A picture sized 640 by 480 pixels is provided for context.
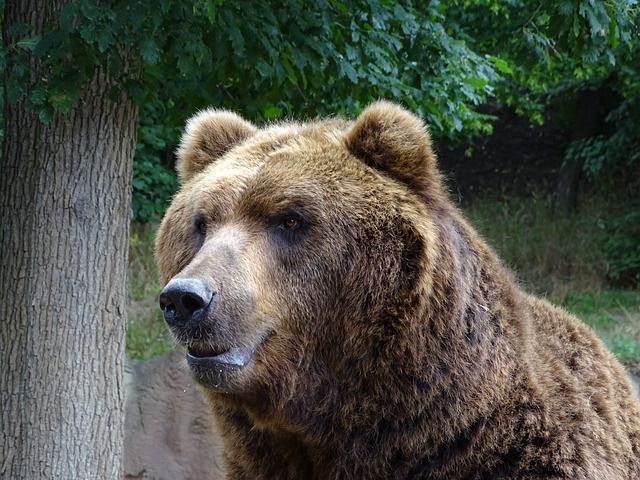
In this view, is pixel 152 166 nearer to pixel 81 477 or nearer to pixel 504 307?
pixel 81 477

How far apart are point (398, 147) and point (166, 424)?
5.55 metres

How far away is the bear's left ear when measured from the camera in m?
3.55

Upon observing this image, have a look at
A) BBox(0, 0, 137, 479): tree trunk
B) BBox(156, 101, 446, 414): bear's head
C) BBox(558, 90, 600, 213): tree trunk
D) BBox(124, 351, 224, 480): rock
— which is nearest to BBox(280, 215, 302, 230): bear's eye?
BBox(156, 101, 446, 414): bear's head

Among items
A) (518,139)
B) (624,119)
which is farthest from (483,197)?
(624,119)

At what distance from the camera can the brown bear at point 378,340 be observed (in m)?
3.36

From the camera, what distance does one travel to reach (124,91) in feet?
18.4

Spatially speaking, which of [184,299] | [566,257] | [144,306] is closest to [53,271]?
[184,299]

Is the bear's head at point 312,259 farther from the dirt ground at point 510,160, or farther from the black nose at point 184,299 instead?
the dirt ground at point 510,160

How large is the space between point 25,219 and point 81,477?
164 centimetres

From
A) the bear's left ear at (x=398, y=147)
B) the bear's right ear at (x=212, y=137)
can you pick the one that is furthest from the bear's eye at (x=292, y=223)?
the bear's right ear at (x=212, y=137)

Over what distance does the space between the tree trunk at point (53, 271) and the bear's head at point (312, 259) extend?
216 cm

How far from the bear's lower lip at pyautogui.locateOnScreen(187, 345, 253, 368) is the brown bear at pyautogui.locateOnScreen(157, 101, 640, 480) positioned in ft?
0.03

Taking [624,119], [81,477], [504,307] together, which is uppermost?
[624,119]

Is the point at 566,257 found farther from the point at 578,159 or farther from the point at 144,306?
the point at 144,306
